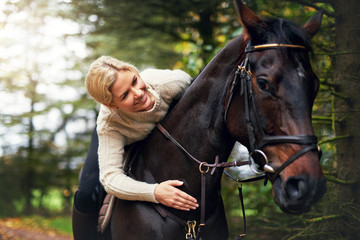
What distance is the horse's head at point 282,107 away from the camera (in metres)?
1.47

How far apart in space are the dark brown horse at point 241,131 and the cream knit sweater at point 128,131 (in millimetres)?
102

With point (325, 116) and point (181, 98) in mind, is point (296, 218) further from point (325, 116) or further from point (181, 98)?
point (181, 98)

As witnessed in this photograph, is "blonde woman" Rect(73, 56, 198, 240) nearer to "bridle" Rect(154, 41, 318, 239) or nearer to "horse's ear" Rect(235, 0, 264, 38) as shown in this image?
"bridle" Rect(154, 41, 318, 239)

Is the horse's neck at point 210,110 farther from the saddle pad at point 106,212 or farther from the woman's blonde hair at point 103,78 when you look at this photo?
the saddle pad at point 106,212

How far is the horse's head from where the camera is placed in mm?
1469

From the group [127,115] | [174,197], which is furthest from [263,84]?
[127,115]

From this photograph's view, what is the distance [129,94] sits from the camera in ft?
7.01

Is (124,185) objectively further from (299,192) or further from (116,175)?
(299,192)

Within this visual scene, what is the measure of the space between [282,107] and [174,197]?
2.81 ft

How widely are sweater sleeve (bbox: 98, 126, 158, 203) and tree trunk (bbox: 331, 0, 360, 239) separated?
7.36 feet

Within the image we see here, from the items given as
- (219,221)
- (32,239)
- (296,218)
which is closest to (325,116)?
(296,218)

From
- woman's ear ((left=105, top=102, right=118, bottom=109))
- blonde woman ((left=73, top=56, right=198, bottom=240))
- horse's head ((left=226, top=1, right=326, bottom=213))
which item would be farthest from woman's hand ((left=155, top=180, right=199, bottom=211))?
woman's ear ((left=105, top=102, right=118, bottom=109))

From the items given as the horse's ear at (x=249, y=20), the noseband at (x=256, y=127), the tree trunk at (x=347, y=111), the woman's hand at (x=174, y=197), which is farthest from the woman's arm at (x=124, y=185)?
the tree trunk at (x=347, y=111)

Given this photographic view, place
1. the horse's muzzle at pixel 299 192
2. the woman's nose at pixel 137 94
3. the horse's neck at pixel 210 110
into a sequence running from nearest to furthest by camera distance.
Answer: the horse's muzzle at pixel 299 192 < the horse's neck at pixel 210 110 < the woman's nose at pixel 137 94
